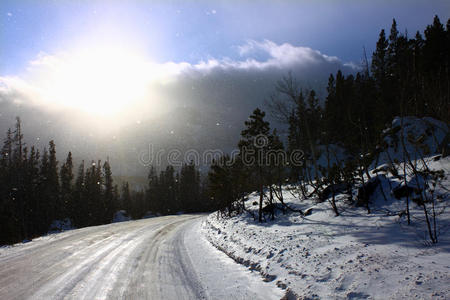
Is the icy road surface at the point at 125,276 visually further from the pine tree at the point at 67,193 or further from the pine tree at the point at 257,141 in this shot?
the pine tree at the point at 67,193

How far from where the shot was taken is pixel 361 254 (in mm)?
6129

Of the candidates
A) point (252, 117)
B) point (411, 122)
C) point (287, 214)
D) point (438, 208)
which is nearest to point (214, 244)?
point (287, 214)

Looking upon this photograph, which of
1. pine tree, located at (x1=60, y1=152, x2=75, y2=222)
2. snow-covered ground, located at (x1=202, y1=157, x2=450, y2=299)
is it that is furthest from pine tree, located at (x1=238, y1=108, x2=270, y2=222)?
pine tree, located at (x1=60, y1=152, x2=75, y2=222)

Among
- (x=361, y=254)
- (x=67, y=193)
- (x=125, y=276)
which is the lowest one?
(x=125, y=276)

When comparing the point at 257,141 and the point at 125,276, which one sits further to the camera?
the point at 257,141

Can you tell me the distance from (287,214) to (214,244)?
576 cm

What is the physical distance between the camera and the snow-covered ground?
4.57 metres

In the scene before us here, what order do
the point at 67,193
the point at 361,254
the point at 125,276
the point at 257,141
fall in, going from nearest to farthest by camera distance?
the point at 361,254
the point at 125,276
the point at 257,141
the point at 67,193

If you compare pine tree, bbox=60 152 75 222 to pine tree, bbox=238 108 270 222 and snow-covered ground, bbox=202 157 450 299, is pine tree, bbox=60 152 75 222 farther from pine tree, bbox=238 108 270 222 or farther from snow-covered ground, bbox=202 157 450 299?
snow-covered ground, bbox=202 157 450 299

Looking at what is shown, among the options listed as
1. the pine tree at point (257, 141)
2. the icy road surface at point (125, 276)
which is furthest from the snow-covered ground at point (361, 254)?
the pine tree at point (257, 141)

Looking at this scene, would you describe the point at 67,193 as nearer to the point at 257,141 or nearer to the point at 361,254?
the point at 257,141

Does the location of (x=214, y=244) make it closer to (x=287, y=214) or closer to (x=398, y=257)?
(x=287, y=214)

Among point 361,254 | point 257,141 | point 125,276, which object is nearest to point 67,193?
point 257,141

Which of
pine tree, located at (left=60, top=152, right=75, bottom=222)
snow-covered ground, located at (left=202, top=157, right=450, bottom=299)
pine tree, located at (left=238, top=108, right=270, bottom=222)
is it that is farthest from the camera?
pine tree, located at (left=60, top=152, right=75, bottom=222)
